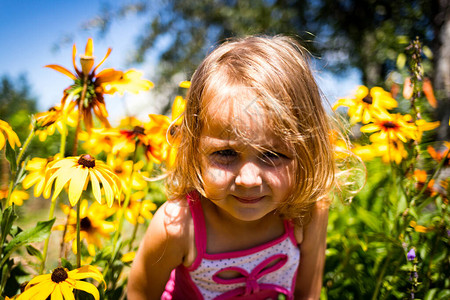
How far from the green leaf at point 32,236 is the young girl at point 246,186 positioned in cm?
28

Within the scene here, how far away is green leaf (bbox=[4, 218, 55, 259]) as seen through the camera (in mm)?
Result: 862

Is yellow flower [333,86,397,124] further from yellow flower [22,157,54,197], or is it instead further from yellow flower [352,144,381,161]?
yellow flower [22,157,54,197]

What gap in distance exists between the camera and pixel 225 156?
37.5 inches

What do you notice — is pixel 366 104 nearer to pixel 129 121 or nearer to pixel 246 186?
pixel 246 186

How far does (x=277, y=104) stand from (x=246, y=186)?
21cm

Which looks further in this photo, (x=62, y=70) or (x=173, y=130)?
(x=173, y=130)

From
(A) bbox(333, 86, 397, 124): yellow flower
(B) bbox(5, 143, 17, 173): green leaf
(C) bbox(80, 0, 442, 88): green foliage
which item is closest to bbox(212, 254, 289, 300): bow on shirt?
(A) bbox(333, 86, 397, 124): yellow flower

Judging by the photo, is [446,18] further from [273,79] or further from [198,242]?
[198,242]

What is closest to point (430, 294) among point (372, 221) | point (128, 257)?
point (372, 221)

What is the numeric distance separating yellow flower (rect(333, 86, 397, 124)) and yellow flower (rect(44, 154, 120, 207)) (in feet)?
2.43

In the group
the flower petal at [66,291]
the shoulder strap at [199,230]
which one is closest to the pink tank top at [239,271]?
the shoulder strap at [199,230]

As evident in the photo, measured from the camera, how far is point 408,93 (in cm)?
113

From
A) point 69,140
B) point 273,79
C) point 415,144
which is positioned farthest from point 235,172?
point 69,140

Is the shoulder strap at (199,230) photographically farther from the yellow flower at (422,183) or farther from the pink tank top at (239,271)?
the yellow flower at (422,183)
